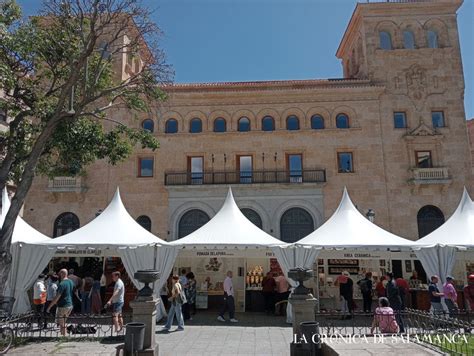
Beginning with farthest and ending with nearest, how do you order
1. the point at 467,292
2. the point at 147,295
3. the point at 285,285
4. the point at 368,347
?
the point at 285,285
the point at 467,292
the point at 147,295
the point at 368,347

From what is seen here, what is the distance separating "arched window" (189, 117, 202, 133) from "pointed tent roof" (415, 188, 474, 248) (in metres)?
14.4

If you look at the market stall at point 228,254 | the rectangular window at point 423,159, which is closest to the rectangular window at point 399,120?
the rectangular window at point 423,159

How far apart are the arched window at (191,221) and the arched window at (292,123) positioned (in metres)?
7.28

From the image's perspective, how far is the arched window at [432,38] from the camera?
24.8 meters

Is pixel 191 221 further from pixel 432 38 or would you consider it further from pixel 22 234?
pixel 432 38

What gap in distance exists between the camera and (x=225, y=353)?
8867 millimetres

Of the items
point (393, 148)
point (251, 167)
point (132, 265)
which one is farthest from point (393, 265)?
point (132, 265)

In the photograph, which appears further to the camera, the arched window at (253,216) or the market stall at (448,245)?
the arched window at (253,216)

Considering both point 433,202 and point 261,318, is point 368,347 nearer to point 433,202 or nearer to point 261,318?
point 261,318

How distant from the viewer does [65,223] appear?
23.7 metres

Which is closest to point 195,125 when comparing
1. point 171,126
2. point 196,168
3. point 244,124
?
point 171,126

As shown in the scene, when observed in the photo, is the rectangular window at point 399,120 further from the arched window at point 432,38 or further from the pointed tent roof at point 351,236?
the pointed tent roof at point 351,236

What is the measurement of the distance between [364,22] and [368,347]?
23.3 meters

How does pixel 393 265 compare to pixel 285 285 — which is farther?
pixel 393 265
